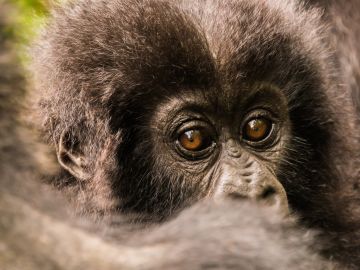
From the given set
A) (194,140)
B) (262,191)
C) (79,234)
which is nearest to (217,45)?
(194,140)

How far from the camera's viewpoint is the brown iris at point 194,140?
3977 mm

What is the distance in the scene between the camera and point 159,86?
3.88 m

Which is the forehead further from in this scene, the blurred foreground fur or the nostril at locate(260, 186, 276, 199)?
the blurred foreground fur

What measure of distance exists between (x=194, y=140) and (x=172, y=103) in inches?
10.8

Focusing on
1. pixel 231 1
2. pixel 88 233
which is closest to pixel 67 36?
pixel 231 1

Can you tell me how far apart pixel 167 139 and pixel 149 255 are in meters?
1.84

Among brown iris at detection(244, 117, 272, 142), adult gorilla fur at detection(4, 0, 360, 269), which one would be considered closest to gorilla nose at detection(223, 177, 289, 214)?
adult gorilla fur at detection(4, 0, 360, 269)

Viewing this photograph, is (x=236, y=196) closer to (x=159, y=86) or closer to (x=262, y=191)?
(x=262, y=191)

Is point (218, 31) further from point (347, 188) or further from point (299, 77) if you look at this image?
point (347, 188)

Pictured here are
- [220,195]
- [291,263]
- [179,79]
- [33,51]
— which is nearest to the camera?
[291,263]

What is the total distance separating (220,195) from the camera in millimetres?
3623

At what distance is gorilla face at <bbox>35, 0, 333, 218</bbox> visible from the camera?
3.82 meters

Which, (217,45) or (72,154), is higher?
(217,45)

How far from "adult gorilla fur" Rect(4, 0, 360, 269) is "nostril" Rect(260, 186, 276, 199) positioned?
0.46m
